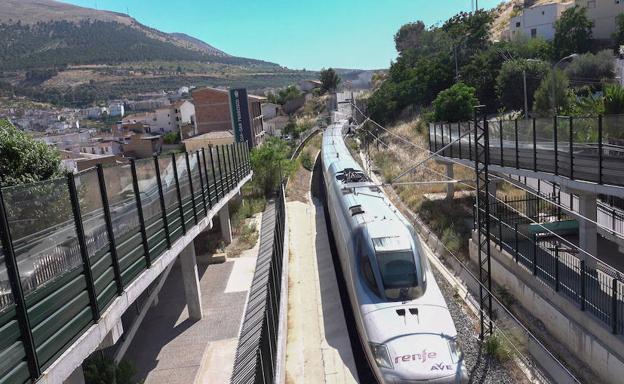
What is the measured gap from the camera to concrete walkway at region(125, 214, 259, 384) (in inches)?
442

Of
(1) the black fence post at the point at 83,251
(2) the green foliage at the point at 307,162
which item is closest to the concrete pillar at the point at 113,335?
(1) the black fence post at the point at 83,251

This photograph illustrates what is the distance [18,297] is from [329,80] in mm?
102519

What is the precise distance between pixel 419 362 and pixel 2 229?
7044mm

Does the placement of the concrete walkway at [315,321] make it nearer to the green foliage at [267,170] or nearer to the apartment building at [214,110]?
the green foliage at [267,170]

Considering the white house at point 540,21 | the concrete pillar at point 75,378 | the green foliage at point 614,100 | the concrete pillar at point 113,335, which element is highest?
the white house at point 540,21

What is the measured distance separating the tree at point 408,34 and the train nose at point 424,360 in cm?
9481

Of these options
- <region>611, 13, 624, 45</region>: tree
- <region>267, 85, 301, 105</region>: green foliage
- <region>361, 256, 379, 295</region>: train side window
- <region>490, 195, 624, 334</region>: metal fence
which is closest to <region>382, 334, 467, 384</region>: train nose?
<region>361, 256, 379, 295</region>: train side window

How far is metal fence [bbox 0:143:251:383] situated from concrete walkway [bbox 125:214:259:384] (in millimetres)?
2951

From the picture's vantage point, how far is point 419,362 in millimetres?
9102

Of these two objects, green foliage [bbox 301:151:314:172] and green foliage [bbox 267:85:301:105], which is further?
green foliage [bbox 267:85:301:105]

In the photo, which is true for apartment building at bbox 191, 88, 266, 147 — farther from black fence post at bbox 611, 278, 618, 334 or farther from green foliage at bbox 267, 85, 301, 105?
black fence post at bbox 611, 278, 618, 334

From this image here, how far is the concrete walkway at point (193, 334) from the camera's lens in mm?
11227

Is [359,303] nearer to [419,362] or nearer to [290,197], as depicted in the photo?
[419,362]

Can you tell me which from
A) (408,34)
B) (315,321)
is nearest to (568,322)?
(315,321)
